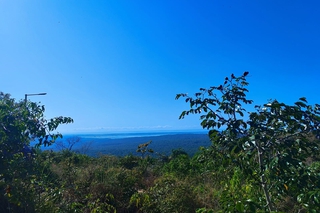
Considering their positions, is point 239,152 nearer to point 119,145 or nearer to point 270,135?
point 270,135

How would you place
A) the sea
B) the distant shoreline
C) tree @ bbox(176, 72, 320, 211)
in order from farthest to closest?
the distant shoreline < the sea < tree @ bbox(176, 72, 320, 211)

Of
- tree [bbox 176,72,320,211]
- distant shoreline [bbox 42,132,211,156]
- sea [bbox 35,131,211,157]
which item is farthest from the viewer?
distant shoreline [bbox 42,132,211,156]

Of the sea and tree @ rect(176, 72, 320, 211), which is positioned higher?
tree @ rect(176, 72, 320, 211)

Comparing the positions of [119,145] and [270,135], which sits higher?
[270,135]

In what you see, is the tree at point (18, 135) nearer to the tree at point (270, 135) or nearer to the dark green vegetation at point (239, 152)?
the dark green vegetation at point (239, 152)

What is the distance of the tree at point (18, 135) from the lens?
213 cm

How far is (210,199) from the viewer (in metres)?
4.07

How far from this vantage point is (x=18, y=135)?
2221mm

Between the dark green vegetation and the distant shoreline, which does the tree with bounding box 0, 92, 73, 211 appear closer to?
the dark green vegetation

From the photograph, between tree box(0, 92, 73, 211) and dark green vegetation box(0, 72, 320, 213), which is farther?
tree box(0, 92, 73, 211)

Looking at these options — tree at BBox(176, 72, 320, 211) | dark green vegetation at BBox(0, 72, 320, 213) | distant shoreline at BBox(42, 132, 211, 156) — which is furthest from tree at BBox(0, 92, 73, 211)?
tree at BBox(176, 72, 320, 211)

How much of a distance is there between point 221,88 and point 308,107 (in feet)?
2.36

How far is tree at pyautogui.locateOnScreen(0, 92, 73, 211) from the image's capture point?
2135 mm

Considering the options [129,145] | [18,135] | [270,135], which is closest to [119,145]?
[129,145]
